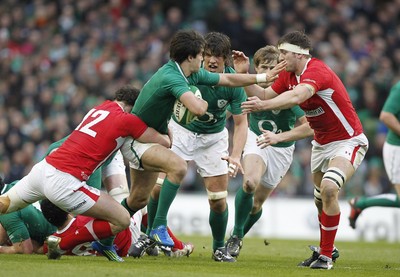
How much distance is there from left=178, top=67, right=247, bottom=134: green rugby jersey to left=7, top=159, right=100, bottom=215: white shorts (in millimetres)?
2316

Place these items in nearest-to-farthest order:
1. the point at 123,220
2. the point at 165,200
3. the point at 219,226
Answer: the point at 123,220 → the point at 165,200 → the point at 219,226

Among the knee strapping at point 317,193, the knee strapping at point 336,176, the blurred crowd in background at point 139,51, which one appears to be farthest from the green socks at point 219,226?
the blurred crowd in background at point 139,51

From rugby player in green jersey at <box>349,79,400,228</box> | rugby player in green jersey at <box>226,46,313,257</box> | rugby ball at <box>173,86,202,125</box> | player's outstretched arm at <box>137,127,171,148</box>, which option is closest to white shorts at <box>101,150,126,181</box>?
A: rugby player in green jersey at <box>226,46,313,257</box>

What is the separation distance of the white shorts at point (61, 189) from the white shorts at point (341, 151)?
2.78 metres

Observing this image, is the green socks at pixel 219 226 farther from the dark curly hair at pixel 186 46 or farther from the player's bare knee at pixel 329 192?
the dark curly hair at pixel 186 46

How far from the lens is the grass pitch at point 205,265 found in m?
8.72

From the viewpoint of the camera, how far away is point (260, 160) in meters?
12.2

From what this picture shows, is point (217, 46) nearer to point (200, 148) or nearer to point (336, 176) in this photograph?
point (200, 148)

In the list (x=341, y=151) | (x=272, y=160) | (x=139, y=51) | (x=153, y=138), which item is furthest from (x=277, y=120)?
(x=139, y=51)

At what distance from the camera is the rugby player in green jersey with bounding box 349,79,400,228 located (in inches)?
528

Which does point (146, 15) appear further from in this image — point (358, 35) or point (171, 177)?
point (171, 177)

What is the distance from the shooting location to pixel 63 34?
23.6 meters

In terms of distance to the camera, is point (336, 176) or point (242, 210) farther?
point (242, 210)

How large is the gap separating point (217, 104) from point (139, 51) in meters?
11.9
